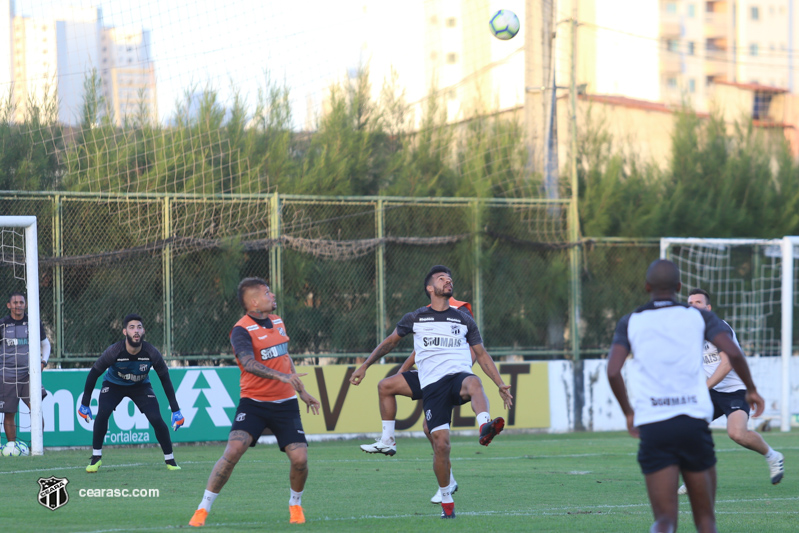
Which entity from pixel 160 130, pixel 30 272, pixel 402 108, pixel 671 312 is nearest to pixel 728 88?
pixel 402 108

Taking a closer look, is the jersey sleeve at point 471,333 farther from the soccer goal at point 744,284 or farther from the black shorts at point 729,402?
the soccer goal at point 744,284

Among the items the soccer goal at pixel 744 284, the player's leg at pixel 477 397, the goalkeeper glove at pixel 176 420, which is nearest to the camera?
the player's leg at pixel 477 397

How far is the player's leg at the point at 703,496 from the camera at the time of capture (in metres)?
5.22

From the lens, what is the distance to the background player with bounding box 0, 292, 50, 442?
13297 mm

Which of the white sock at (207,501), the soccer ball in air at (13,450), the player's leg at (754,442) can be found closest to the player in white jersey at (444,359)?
the white sock at (207,501)

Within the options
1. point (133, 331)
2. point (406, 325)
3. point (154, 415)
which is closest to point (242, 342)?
point (406, 325)

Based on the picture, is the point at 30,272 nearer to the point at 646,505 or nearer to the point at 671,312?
the point at 646,505

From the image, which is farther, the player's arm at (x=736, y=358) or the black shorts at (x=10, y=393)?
the black shorts at (x=10, y=393)

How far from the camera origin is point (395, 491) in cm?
974

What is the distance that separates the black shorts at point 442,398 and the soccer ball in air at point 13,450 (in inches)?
272

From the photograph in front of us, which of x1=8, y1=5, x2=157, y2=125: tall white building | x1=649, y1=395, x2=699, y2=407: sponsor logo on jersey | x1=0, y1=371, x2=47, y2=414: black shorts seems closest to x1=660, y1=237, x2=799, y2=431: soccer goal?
x1=8, y1=5, x2=157, y2=125: tall white building

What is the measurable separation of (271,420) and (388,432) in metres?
1.69

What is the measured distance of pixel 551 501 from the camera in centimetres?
900

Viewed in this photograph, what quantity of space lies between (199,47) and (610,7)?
5900 cm
